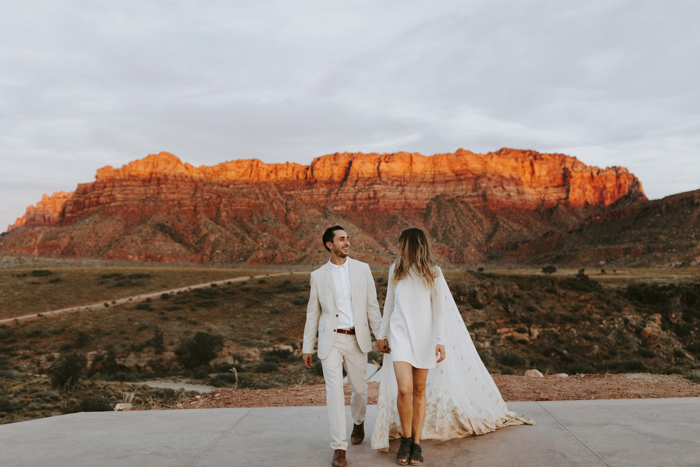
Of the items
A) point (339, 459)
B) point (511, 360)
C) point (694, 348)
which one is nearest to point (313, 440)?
point (339, 459)

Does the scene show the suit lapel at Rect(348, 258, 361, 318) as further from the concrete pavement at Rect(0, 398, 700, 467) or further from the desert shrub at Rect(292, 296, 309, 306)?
the desert shrub at Rect(292, 296, 309, 306)

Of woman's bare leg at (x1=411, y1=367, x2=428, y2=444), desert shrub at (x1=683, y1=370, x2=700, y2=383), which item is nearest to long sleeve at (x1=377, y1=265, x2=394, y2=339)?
woman's bare leg at (x1=411, y1=367, x2=428, y2=444)

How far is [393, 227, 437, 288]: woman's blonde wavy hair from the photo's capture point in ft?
13.0

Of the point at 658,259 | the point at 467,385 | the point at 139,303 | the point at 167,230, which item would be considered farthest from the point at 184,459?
the point at 167,230

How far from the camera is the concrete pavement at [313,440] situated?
3.99 metres

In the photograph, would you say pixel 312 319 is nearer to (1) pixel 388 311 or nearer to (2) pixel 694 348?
(1) pixel 388 311

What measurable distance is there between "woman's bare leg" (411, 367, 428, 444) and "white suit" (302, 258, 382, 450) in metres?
0.47

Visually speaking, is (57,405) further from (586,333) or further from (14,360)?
(586,333)

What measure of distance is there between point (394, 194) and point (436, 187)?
10.7 metres

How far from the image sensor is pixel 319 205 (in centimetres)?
11481

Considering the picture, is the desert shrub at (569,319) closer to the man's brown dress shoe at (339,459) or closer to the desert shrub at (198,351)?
the desert shrub at (198,351)

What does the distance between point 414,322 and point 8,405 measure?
10.7 metres

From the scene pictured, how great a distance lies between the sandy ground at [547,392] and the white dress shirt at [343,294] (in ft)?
12.6

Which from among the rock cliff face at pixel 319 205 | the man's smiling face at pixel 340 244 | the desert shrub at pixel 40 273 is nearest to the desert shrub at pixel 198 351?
the man's smiling face at pixel 340 244
